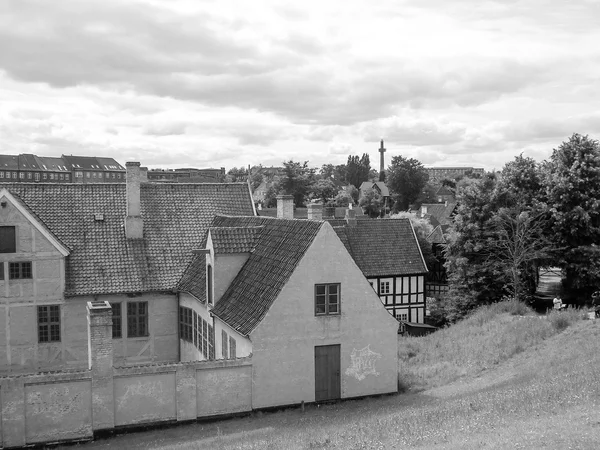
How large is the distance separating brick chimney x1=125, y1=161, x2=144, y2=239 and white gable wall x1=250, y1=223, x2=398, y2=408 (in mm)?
11716

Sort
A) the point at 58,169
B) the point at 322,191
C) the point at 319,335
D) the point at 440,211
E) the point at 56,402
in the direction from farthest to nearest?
1. the point at 58,169
2. the point at 322,191
3. the point at 440,211
4. the point at 319,335
5. the point at 56,402

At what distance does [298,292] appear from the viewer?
2038 centimetres

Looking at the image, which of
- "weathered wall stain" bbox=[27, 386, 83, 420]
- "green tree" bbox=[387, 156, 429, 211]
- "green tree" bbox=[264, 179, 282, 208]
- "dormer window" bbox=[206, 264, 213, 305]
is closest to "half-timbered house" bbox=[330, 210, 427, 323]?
"dormer window" bbox=[206, 264, 213, 305]

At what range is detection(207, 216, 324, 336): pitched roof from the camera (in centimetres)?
2044

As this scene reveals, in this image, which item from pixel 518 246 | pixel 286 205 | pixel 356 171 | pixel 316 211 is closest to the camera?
pixel 286 205

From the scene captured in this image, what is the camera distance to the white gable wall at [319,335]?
20.1 meters

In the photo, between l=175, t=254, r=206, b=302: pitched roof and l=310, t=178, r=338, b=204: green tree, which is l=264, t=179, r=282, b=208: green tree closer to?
l=310, t=178, r=338, b=204: green tree

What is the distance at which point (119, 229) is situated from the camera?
1144 inches

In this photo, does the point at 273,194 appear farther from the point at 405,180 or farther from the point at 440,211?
the point at 440,211

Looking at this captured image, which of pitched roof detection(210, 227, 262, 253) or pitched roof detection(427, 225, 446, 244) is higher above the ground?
pitched roof detection(210, 227, 262, 253)

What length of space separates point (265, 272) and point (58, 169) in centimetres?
11972

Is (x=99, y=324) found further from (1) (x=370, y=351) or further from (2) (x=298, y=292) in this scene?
(1) (x=370, y=351)

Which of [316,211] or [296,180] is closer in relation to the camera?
[316,211]

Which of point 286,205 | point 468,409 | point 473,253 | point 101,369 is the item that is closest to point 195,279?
point 286,205
